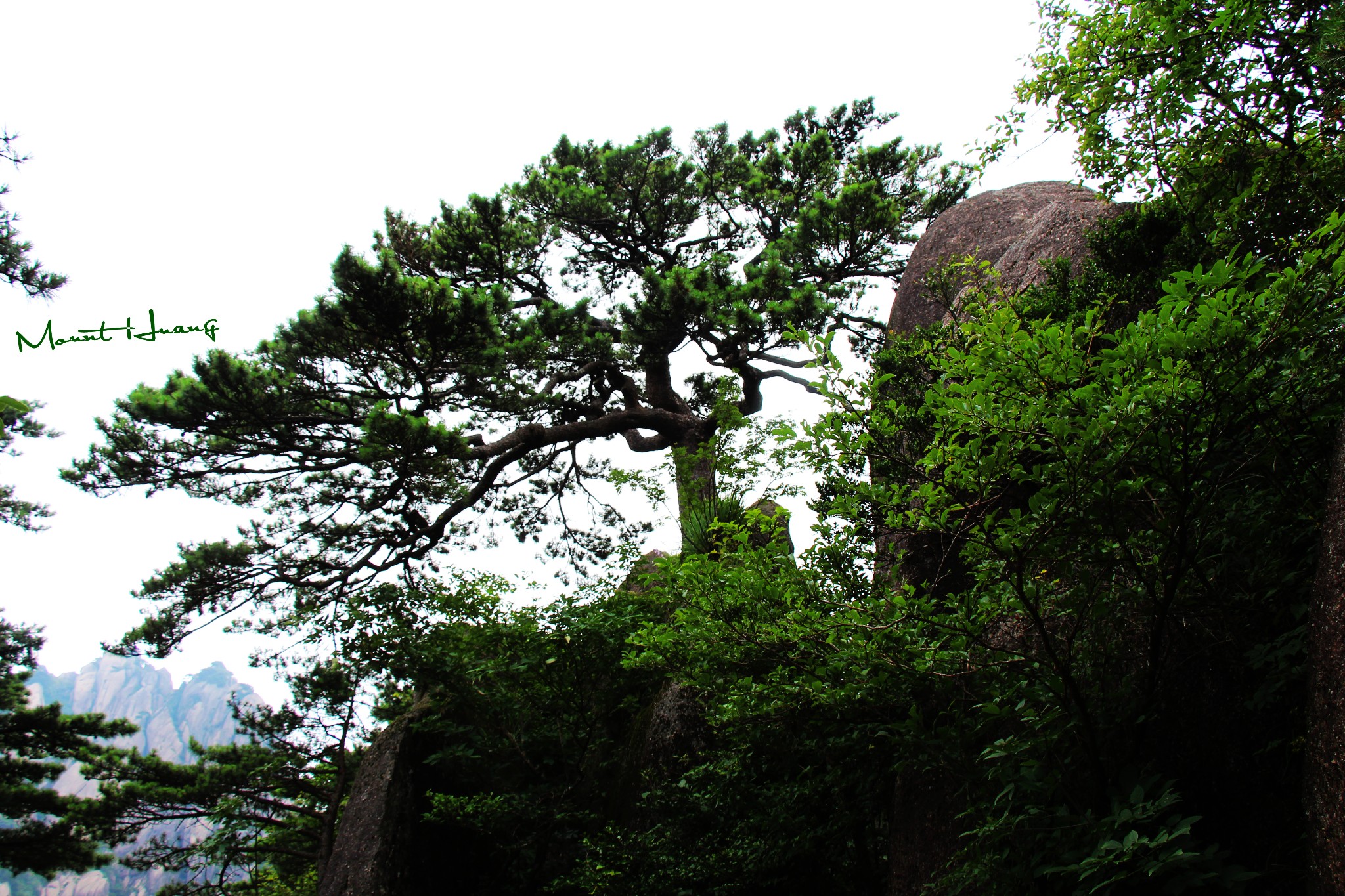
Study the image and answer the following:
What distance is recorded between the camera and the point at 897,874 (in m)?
3.79

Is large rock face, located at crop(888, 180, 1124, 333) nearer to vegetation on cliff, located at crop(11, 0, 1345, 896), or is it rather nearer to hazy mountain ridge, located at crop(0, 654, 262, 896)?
vegetation on cliff, located at crop(11, 0, 1345, 896)

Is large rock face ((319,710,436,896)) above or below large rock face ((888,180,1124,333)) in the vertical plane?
Result: below

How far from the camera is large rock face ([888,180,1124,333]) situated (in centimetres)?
555

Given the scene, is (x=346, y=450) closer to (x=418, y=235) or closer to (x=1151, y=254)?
(x=418, y=235)

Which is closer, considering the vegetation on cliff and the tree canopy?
the vegetation on cliff

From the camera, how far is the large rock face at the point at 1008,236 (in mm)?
5555

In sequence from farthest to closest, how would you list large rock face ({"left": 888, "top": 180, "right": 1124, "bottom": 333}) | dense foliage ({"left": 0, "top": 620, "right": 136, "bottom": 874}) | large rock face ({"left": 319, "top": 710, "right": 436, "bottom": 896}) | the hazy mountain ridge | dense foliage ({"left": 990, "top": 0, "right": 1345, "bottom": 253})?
the hazy mountain ridge → dense foliage ({"left": 0, "top": 620, "right": 136, "bottom": 874}) → large rock face ({"left": 319, "top": 710, "right": 436, "bottom": 896}) → large rock face ({"left": 888, "top": 180, "right": 1124, "bottom": 333}) → dense foliage ({"left": 990, "top": 0, "right": 1345, "bottom": 253})

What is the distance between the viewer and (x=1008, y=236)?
6.57 m

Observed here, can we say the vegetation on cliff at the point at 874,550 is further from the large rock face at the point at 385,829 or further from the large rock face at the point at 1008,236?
the large rock face at the point at 1008,236

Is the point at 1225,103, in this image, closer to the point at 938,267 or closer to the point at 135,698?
the point at 938,267

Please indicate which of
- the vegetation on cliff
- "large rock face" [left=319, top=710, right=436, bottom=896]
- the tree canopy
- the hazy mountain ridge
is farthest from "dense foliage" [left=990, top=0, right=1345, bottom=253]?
the hazy mountain ridge

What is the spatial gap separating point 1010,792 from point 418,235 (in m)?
7.40

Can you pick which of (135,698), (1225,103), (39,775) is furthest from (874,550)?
(135,698)

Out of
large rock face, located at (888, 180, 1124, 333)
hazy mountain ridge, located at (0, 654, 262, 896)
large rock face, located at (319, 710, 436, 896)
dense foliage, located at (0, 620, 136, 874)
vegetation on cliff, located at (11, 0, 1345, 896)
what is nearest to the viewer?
vegetation on cliff, located at (11, 0, 1345, 896)
